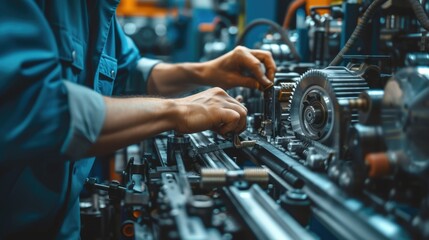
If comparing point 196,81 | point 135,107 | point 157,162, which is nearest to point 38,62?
point 135,107

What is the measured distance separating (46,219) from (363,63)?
3.02ft

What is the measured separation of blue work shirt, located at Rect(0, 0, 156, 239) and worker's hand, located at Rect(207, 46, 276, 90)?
1.54 ft

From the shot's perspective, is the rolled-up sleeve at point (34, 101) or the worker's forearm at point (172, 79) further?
the worker's forearm at point (172, 79)

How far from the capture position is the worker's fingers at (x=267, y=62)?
5.38ft

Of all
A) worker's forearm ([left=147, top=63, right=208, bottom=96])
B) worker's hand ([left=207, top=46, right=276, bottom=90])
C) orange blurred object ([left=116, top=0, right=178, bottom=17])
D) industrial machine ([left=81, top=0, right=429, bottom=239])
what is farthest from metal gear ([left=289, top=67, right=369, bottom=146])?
orange blurred object ([left=116, top=0, right=178, bottom=17])

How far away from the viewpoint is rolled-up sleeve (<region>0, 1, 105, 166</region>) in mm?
882

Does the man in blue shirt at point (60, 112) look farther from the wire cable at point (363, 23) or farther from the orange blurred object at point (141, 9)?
the orange blurred object at point (141, 9)

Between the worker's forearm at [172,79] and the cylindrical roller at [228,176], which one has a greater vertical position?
the worker's forearm at [172,79]

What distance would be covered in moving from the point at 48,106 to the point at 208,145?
0.51 m

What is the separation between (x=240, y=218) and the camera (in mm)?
853

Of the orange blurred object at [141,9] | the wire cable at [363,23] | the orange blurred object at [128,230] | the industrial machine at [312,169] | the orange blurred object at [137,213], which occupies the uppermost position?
the orange blurred object at [141,9]

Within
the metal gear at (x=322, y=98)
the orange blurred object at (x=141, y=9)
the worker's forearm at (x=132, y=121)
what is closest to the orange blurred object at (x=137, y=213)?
the worker's forearm at (x=132, y=121)

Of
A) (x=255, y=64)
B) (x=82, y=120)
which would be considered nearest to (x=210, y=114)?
(x=82, y=120)

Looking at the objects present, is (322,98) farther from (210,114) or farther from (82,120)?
(82,120)
